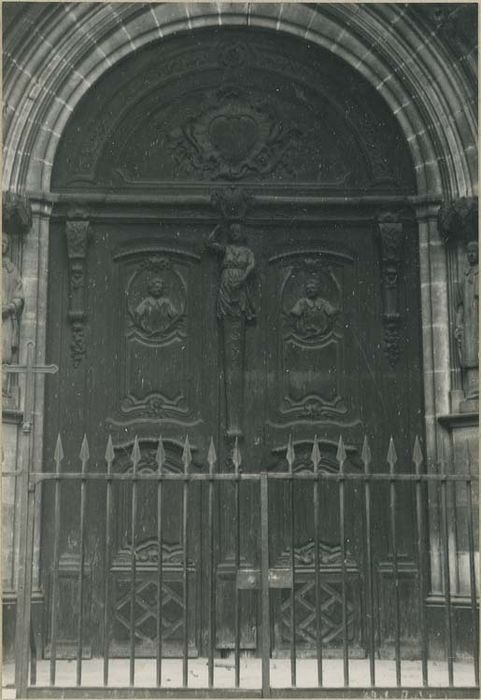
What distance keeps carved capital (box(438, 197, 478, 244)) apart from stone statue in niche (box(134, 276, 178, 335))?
2.35m

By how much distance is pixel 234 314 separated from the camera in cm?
863

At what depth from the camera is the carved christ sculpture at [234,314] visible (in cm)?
858

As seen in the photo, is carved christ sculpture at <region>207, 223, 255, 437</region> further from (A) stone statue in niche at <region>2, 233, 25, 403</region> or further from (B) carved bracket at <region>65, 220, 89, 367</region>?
(A) stone statue in niche at <region>2, 233, 25, 403</region>

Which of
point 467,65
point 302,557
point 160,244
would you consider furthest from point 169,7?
point 302,557

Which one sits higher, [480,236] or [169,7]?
[169,7]

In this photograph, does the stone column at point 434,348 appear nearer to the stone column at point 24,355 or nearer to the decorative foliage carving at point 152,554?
the decorative foliage carving at point 152,554

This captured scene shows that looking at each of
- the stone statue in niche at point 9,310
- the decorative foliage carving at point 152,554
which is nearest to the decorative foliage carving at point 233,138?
the stone statue in niche at point 9,310

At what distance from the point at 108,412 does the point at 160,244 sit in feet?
4.93

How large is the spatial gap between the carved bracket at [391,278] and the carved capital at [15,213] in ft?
9.63

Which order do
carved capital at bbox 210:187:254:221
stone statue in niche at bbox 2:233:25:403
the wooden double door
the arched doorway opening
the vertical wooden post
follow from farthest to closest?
1. carved capital at bbox 210:187:254:221
2. the arched doorway opening
3. the wooden double door
4. stone statue in niche at bbox 2:233:25:403
5. the vertical wooden post

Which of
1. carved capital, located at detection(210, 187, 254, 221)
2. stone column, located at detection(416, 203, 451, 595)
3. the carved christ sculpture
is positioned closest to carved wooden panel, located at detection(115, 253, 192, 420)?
the carved christ sculpture

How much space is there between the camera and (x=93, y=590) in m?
8.26

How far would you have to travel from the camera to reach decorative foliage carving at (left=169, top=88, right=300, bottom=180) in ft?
29.3

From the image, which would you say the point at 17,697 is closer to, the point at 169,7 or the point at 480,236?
the point at 480,236
